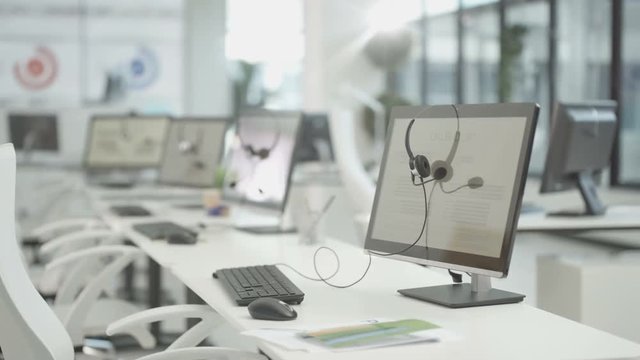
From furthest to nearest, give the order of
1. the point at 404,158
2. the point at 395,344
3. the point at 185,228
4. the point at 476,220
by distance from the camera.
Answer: the point at 185,228
the point at 404,158
the point at 476,220
the point at 395,344

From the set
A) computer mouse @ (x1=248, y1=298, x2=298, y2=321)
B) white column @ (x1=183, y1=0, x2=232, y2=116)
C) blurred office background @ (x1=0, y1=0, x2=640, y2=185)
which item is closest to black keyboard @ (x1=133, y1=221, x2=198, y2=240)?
computer mouse @ (x1=248, y1=298, x2=298, y2=321)

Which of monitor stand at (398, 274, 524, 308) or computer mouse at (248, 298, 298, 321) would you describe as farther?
monitor stand at (398, 274, 524, 308)

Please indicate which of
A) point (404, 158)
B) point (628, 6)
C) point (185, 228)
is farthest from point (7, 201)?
point (628, 6)

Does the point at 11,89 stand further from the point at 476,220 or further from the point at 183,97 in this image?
the point at 476,220

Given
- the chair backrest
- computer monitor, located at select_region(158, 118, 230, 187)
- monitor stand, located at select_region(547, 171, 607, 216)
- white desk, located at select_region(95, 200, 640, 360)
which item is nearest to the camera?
white desk, located at select_region(95, 200, 640, 360)

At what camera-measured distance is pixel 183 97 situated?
10.1m

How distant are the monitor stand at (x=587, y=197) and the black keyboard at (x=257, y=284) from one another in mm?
2114

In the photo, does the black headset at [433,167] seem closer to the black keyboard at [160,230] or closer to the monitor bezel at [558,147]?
the black keyboard at [160,230]

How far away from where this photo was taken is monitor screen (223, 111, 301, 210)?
3643 millimetres

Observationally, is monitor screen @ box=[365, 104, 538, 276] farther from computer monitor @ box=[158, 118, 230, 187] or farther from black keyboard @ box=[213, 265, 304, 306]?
computer monitor @ box=[158, 118, 230, 187]

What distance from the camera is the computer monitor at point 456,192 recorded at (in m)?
2.14

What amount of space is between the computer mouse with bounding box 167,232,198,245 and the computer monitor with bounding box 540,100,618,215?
1.65 meters

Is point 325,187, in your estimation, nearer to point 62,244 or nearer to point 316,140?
point 316,140

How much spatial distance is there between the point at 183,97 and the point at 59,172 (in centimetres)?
336
